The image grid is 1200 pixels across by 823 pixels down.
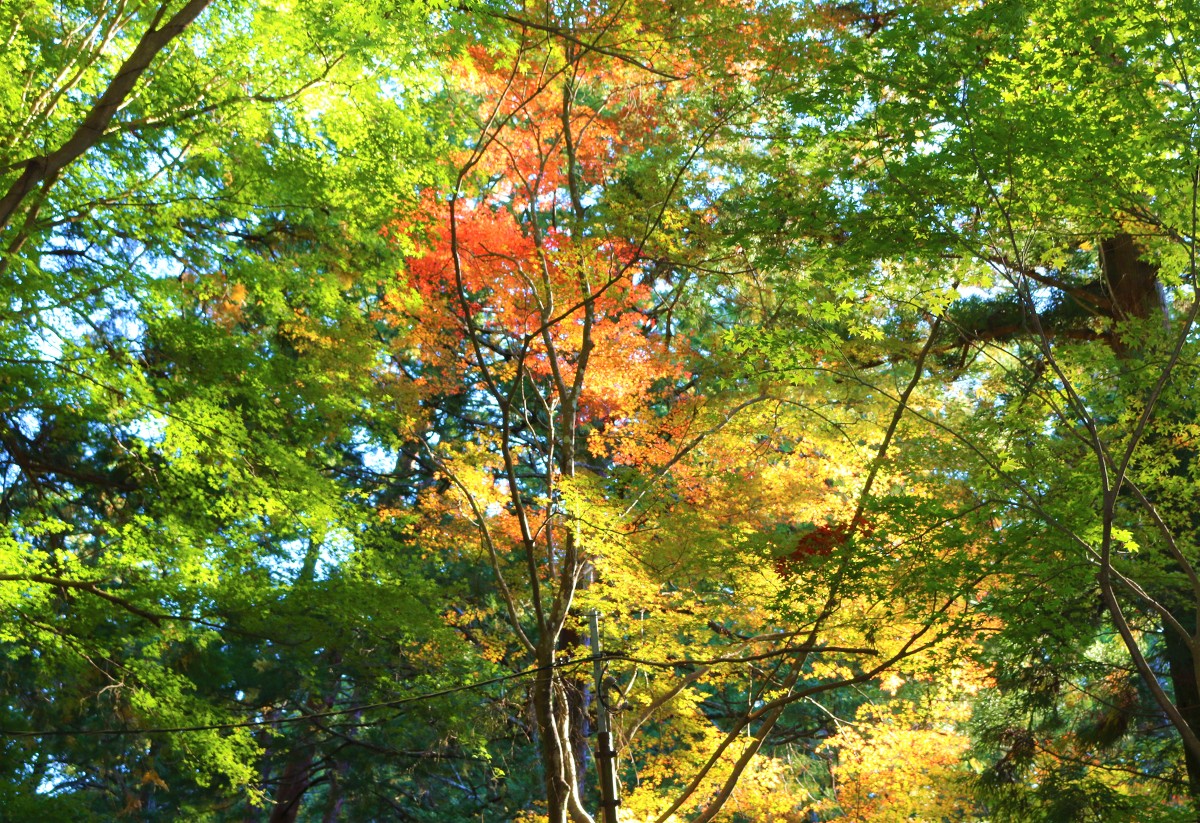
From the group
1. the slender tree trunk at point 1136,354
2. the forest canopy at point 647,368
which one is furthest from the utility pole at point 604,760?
the slender tree trunk at point 1136,354

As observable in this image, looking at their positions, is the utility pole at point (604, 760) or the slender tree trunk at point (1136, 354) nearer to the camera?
the slender tree trunk at point (1136, 354)

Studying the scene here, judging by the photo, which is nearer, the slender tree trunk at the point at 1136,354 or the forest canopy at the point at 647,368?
the forest canopy at the point at 647,368

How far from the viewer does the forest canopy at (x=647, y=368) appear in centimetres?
553

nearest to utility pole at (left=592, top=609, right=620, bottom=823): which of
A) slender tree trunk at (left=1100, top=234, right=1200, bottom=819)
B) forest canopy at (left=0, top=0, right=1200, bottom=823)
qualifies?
forest canopy at (left=0, top=0, right=1200, bottom=823)

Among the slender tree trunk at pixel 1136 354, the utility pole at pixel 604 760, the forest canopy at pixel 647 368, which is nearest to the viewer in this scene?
the forest canopy at pixel 647 368

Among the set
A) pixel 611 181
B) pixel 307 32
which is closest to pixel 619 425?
pixel 611 181

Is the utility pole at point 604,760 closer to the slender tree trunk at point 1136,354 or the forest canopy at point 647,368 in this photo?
the forest canopy at point 647,368

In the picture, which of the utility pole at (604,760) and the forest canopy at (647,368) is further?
the utility pole at (604,760)

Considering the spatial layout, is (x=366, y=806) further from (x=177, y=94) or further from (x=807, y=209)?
(x=807, y=209)

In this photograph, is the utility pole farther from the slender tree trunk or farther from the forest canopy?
the slender tree trunk

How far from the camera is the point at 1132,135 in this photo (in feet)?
16.8

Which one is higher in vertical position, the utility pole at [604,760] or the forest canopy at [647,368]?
the forest canopy at [647,368]

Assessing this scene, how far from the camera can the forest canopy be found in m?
5.53

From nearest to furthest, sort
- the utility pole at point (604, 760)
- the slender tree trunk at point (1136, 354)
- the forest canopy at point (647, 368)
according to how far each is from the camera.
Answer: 1. the forest canopy at point (647, 368)
2. the slender tree trunk at point (1136, 354)
3. the utility pole at point (604, 760)
